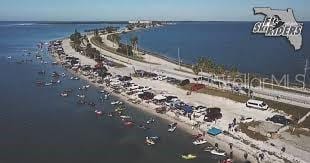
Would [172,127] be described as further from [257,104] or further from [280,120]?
[280,120]

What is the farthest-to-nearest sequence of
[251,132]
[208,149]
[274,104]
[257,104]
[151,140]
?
[274,104] → [257,104] → [151,140] → [251,132] → [208,149]

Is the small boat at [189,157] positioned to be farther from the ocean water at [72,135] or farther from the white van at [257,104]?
the white van at [257,104]

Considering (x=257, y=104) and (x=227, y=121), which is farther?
(x=257, y=104)

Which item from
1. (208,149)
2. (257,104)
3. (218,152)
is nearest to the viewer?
(218,152)

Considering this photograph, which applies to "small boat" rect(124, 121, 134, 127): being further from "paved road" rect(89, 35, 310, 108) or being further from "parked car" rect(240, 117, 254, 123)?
"paved road" rect(89, 35, 310, 108)

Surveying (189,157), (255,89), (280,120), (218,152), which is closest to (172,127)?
(189,157)

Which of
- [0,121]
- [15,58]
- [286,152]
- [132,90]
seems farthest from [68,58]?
[286,152]

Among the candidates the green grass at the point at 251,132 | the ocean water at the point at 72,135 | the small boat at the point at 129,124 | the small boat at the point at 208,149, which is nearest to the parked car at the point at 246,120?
the green grass at the point at 251,132

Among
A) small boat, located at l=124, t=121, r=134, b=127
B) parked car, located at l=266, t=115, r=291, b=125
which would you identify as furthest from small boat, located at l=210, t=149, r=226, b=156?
small boat, located at l=124, t=121, r=134, b=127

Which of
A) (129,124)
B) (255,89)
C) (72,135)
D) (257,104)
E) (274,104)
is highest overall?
(255,89)
